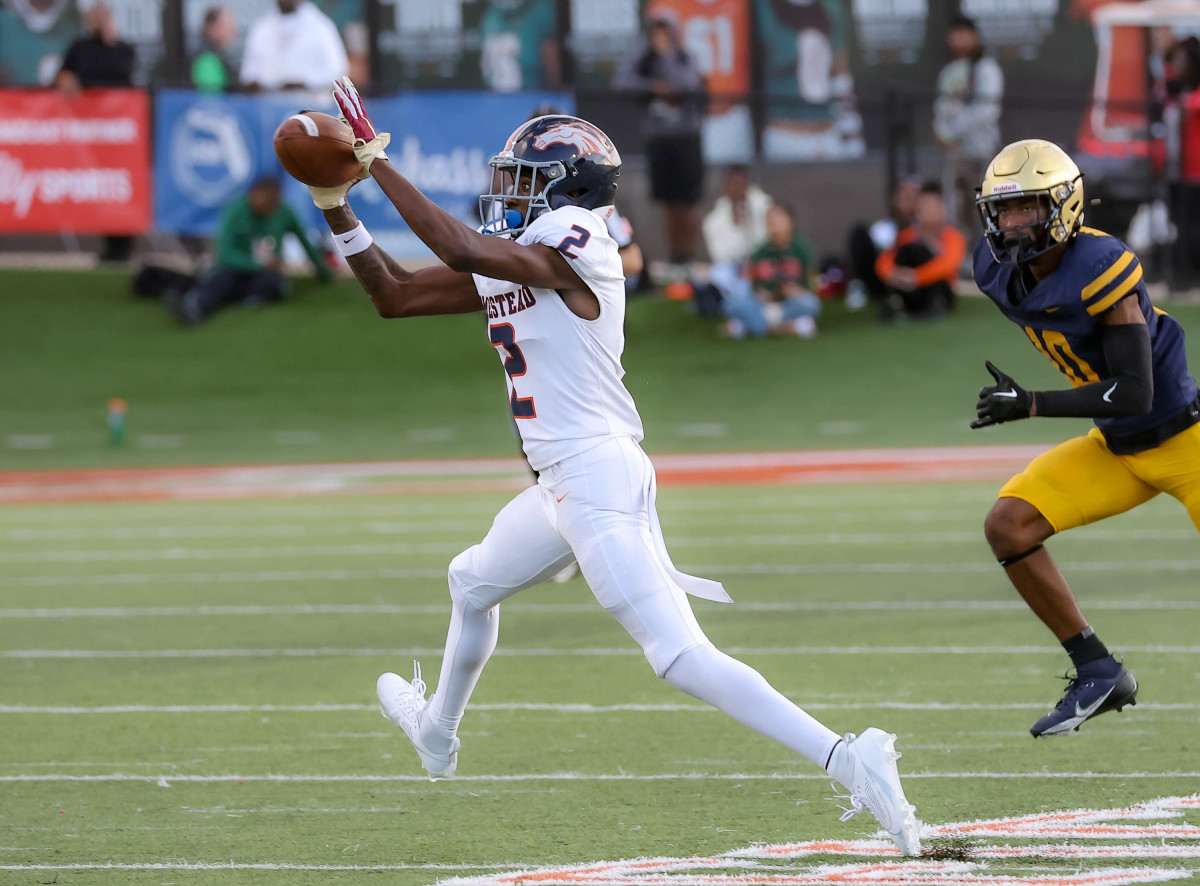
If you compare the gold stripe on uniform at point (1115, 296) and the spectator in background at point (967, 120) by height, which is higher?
the gold stripe on uniform at point (1115, 296)

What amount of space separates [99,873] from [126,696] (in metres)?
2.21

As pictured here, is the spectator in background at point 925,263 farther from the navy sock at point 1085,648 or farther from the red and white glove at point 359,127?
the red and white glove at point 359,127

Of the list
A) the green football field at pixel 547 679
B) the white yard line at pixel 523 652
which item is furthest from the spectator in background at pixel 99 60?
the white yard line at pixel 523 652

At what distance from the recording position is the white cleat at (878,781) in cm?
403

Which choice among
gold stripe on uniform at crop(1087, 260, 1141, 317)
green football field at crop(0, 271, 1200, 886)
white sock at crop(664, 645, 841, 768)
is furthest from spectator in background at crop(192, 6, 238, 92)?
white sock at crop(664, 645, 841, 768)

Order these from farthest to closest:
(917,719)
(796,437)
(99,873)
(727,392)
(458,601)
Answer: (727,392), (796,437), (917,719), (458,601), (99,873)

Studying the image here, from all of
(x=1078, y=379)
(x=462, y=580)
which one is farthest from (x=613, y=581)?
(x=1078, y=379)

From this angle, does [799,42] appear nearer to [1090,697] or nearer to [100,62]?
[100,62]

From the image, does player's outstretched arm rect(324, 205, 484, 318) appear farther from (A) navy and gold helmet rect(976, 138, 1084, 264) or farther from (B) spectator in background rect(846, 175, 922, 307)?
(B) spectator in background rect(846, 175, 922, 307)

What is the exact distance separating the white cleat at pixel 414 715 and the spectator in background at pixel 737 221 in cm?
1217

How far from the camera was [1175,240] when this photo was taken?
16953mm

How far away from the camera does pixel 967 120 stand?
56.2ft

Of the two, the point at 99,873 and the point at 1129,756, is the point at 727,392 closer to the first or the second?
the point at 1129,756

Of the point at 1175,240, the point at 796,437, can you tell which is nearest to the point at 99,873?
the point at 796,437
